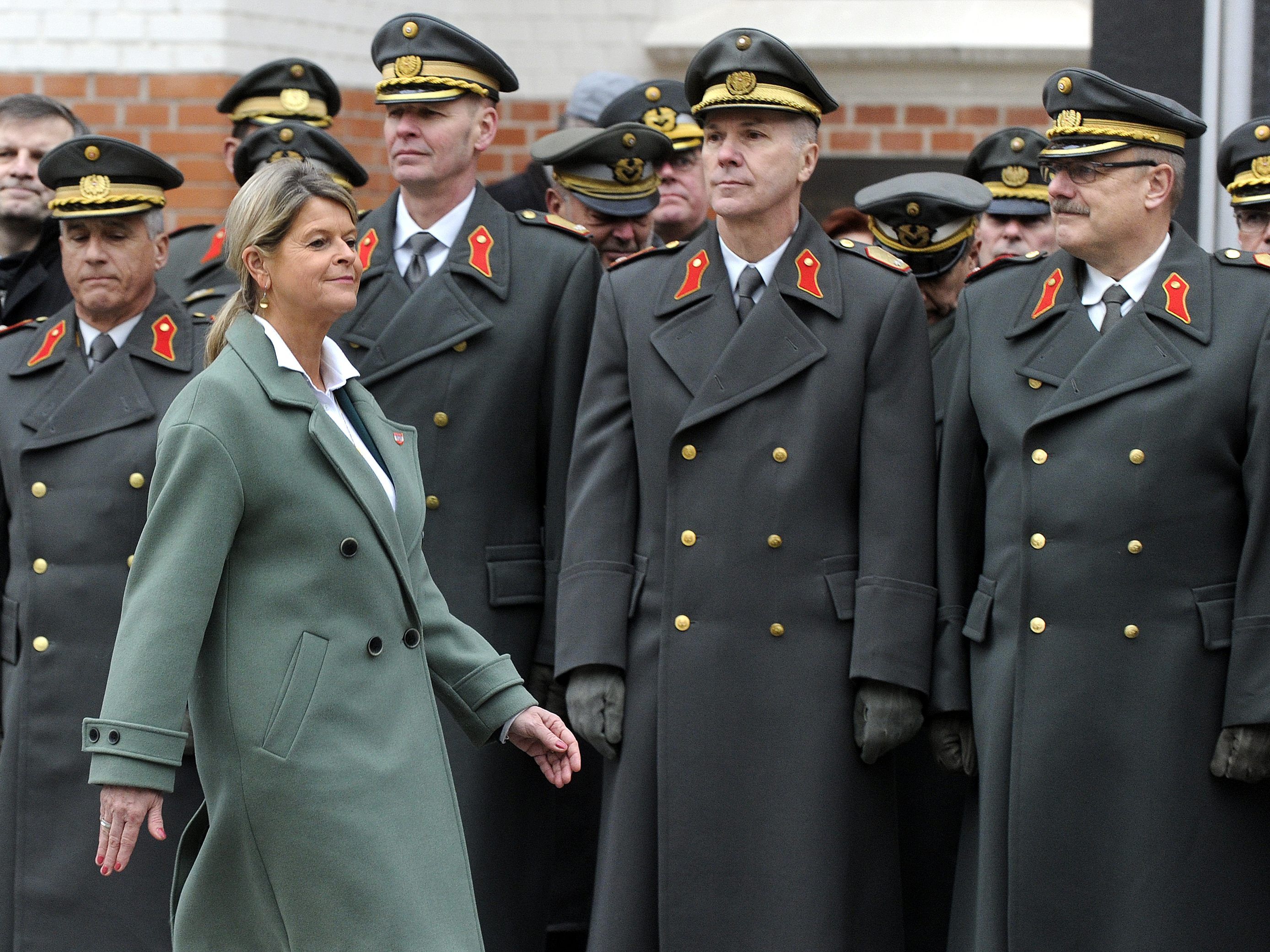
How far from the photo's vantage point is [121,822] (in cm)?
339

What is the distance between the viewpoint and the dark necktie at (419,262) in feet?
16.2

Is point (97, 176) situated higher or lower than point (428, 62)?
lower

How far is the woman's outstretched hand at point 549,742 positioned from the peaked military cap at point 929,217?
6.09 ft

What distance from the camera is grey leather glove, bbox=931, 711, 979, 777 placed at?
169 inches

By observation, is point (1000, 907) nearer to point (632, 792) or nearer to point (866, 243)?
point (632, 792)

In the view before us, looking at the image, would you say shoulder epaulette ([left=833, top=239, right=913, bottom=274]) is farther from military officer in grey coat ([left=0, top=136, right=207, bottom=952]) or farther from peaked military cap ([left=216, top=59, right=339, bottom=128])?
peaked military cap ([left=216, top=59, right=339, bottom=128])

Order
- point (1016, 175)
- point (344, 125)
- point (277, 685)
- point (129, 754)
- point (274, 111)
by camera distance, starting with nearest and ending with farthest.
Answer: point (129, 754)
point (277, 685)
point (1016, 175)
point (274, 111)
point (344, 125)

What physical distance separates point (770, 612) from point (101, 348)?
181cm

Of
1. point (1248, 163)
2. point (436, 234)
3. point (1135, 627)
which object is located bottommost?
point (1135, 627)

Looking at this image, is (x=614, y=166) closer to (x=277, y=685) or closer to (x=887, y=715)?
(x=887, y=715)

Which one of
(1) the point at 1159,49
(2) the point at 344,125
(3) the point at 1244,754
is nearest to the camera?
(3) the point at 1244,754

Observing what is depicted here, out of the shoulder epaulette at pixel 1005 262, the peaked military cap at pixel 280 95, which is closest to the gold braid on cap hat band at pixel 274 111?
the peaked military cap at pixel 280 95

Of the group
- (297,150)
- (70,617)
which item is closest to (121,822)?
(70,617)

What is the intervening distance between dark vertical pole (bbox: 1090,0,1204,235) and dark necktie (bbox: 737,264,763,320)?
2217 mm
